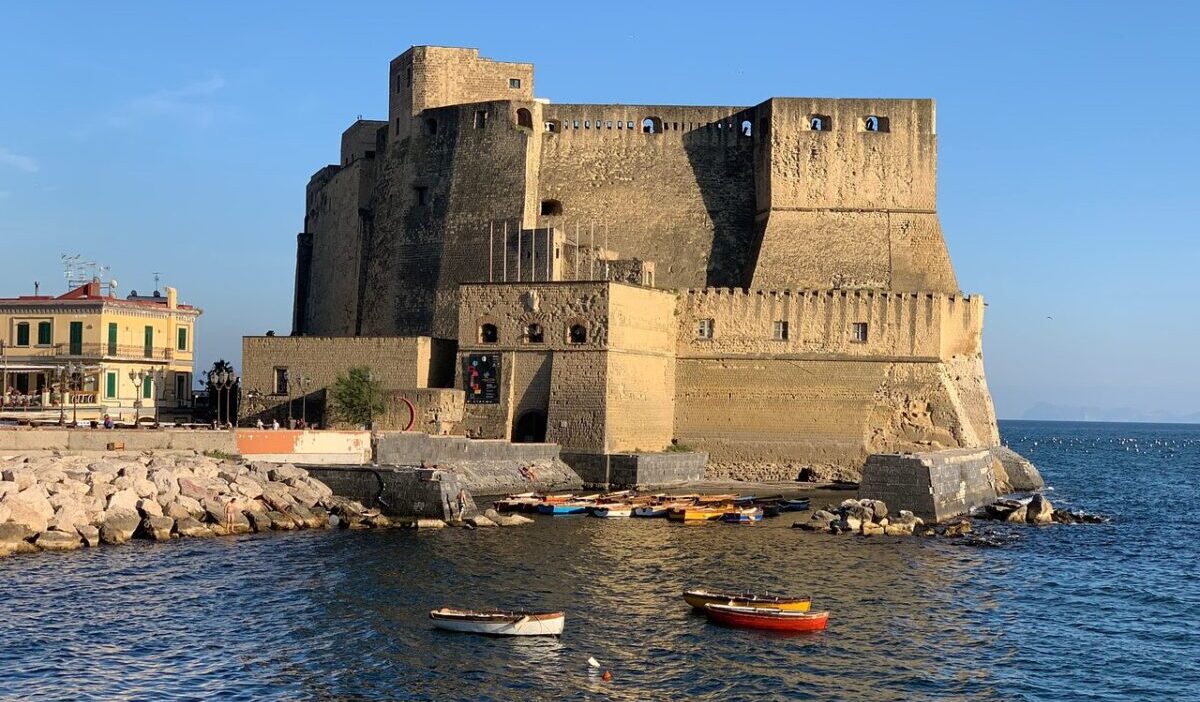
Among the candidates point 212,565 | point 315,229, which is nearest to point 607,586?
point 212,565

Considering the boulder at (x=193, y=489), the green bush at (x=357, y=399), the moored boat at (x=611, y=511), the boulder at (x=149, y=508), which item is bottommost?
the moored boat at (x=611, y=511)

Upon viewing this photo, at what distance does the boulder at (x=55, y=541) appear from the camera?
2548 cm

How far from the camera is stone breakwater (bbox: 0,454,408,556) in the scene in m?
25.7

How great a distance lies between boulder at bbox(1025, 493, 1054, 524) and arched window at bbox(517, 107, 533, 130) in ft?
66.8

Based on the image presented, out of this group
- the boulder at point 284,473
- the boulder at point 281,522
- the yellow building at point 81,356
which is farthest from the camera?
the yellow building at point 81,356

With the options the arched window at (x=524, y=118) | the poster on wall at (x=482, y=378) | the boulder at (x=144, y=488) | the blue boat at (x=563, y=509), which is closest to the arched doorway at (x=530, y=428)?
the poster on wall at (x=482, y=378)

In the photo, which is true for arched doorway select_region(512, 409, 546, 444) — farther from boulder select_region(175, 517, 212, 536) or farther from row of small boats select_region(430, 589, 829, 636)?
row of small boats select_region(430, 589, 829, 636)

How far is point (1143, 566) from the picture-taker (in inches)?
1151


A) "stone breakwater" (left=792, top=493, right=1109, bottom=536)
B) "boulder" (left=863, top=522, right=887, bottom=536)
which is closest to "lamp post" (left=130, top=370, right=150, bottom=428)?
"stone breakwater" (left=792, top=493, right=1109, bottom=536)

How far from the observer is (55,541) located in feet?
83.8

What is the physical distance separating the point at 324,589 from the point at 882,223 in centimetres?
2800

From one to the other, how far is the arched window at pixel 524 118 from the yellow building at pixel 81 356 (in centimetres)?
1322

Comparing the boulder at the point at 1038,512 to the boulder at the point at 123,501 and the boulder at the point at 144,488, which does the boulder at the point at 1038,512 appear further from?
the boulder at the point at 123,501

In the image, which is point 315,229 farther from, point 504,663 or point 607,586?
point 504,663
